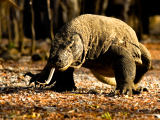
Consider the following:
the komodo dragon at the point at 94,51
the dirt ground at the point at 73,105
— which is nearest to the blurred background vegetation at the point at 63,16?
the komodo dragon at the point at 94,51

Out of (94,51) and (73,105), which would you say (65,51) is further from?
(73,105)

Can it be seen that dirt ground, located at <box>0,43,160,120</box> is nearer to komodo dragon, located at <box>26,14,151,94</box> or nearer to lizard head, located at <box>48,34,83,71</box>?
komodo dragon, located at <box>26,14,151,94</box>

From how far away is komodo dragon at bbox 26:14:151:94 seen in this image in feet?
13.6

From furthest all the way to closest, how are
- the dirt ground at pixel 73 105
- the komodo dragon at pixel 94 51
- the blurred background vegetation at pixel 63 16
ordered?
1. the blurred background vegetation at pixel 63 16
2. the komodo dragon at pixel 94 51
3. the dirt ground at pixel 73 105

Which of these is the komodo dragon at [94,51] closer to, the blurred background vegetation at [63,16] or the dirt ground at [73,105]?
the dirt ground at [73,105]

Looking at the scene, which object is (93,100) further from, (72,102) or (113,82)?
(113,82)

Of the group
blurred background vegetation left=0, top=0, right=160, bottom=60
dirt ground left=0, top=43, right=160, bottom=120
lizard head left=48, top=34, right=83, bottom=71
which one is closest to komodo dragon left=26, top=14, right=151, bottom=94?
lizard head left=48, top=34, right=83, bottom=71

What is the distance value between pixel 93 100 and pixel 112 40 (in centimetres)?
96

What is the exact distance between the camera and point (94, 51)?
450 centimetres

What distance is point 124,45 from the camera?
4648mm

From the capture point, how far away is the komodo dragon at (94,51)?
4133 millimetres

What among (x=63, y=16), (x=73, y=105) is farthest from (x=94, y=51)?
(x=63, y=16)

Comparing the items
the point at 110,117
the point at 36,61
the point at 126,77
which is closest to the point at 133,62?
the point at 126,77

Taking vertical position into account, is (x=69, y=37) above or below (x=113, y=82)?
above
